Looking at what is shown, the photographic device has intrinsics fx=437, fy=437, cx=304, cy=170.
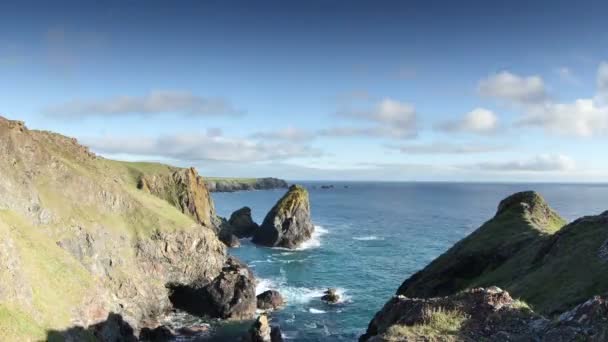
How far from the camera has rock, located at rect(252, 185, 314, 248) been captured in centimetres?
12119

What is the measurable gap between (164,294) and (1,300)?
30.9 meters

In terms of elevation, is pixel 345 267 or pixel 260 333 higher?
pixel 260 333

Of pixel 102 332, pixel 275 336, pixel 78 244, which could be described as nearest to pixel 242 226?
pixel 78 244

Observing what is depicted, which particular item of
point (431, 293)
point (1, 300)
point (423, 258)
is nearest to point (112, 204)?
point (1, 300)

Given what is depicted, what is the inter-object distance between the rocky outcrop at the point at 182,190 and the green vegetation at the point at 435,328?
8628 cm

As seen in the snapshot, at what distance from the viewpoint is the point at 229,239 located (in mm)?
120438

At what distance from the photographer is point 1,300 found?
123ft

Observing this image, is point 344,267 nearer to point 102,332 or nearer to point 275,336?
point 275,336

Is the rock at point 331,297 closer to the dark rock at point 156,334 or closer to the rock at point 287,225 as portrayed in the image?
the dark rock at point 156,334

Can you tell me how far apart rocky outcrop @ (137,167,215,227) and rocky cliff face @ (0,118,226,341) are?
16.0 meters

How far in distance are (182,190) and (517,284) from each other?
83.3 m

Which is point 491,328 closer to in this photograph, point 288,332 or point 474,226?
point 288,332

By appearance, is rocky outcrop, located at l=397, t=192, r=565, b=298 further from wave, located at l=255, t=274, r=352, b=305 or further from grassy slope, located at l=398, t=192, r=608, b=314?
wave, located at l=255, t=274, r=352, b=305

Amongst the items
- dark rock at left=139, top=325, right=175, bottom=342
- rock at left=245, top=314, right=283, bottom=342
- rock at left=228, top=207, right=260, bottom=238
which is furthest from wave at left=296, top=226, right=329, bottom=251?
rock at left=245, top=314, right=283, bottom=342
